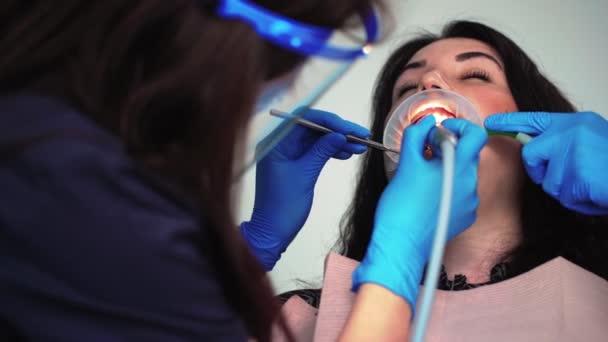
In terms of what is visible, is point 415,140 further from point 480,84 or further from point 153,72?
point 153,72

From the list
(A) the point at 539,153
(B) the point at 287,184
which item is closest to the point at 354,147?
(B) the point at 287,184

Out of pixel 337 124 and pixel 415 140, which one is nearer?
pixel 415 140

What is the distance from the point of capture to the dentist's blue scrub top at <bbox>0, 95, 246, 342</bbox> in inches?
21.0

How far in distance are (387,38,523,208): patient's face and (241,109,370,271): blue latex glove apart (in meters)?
0.22

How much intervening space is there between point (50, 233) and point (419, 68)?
1.16 metres

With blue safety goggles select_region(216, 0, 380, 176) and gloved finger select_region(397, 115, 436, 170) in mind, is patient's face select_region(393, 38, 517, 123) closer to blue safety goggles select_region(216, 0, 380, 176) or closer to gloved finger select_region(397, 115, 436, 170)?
gloved finger select_region(397, 115, 436, 170)

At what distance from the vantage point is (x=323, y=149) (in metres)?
1.40

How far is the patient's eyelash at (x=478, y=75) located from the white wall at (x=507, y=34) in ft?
2.08

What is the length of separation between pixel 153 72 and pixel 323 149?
32.6 inches

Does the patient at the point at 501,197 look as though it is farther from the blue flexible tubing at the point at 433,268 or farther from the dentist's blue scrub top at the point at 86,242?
the dentist's blue scrub top at the point at 86,242

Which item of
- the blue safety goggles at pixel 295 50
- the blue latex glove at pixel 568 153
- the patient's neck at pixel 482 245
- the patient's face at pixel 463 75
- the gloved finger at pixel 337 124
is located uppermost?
the patient's face at pixel 463 75

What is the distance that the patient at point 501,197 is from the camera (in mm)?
1322

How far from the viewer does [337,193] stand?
2.07 m

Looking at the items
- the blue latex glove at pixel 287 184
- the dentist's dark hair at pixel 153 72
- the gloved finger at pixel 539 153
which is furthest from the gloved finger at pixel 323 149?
the dentist's dark hair at pixel 153 72
